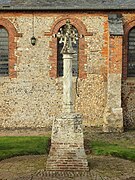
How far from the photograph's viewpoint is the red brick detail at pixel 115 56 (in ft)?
61.2

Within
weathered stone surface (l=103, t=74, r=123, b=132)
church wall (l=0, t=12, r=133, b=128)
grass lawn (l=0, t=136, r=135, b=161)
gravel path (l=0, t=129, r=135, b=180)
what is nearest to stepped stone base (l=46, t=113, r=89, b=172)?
gravel path (l=0, t=129, r=135, b=180)

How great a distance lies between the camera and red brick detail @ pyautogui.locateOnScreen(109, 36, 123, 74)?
734 inches

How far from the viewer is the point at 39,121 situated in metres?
19.5

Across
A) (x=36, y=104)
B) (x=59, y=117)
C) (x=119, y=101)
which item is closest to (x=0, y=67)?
(x=36, y=104)

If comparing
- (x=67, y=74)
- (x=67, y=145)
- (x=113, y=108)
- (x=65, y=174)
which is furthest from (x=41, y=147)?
(x=113, y=108)

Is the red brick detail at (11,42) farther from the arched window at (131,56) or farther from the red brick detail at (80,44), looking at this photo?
the arched window at (131,56)

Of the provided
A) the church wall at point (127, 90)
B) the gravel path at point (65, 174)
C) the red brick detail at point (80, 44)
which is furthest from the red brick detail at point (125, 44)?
the gravel path at point (65, 174)

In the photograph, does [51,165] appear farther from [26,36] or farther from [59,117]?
[26,36]

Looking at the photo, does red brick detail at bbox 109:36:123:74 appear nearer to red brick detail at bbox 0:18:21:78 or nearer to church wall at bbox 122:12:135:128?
church wall at bbox 122:12:135:128

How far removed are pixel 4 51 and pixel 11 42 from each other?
0.63 metres

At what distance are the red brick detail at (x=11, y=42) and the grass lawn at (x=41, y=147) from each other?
14.1ft

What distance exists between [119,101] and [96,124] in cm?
181

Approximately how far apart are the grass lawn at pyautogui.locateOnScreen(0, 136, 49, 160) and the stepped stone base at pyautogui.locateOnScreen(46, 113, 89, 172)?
2.71m

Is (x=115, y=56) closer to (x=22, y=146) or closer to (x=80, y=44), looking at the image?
(x=80, y=44)
